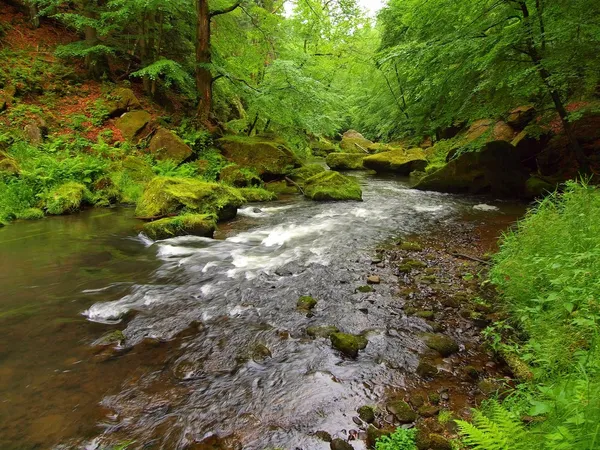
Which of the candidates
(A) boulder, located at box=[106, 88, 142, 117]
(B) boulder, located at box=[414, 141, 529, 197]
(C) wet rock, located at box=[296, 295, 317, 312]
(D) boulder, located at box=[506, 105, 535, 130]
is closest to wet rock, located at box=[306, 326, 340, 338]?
(C) wet rock, located at box=[296, 295, 317, 312]

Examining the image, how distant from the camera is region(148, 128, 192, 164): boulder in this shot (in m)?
11.4

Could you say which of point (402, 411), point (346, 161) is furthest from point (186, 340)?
point (346, 161)

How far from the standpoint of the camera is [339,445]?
2.42 m

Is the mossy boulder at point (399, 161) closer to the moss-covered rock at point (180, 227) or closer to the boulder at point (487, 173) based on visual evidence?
the boulder at point (487, 173)

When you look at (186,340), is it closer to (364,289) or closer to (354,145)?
(364,289)

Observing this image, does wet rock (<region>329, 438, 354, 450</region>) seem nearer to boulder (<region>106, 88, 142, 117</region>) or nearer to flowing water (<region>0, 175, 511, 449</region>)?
flowing water (<region>0, 175, 511, 449</region>)

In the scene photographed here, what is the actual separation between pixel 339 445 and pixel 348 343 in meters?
1.17

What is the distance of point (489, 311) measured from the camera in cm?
405

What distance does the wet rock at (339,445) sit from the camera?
2.41m

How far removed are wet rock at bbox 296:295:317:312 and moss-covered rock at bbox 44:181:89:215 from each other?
7089mm

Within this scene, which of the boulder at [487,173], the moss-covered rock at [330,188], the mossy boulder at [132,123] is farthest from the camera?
the mossy boulder at [132,123]

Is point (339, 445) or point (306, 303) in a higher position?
point (306, 303)

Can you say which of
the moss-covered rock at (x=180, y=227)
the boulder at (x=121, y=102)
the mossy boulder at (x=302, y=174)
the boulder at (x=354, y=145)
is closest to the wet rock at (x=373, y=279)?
the moss-covered rock at (x=180, y=227)

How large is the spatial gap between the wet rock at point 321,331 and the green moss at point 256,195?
7.67 meters
